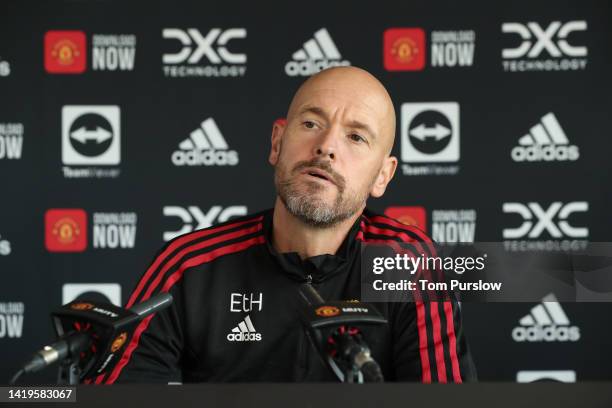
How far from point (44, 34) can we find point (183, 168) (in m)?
0.76

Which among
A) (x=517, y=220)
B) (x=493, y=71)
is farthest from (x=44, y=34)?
(x=517, y=220)

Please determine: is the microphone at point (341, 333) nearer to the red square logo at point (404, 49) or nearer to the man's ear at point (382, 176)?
the man's ear at point (382, 176)

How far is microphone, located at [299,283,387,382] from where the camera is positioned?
0.81m

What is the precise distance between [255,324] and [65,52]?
1.86 m

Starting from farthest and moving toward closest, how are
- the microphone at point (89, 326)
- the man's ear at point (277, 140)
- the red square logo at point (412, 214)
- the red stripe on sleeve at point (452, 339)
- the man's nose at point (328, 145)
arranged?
the red square logo at point (412, 214)
the man's ear at point (277, 140)
the man's nose at point (328, 145)
the red stripe on sleeve at point (452, 339)
the microphone at point (89, 326)

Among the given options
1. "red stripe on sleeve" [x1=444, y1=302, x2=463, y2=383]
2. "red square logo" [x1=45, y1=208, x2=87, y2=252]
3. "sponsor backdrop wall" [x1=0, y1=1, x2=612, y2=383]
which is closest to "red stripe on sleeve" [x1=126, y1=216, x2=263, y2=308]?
"red stripe on sleeve" [x1=444, y1=302, x2=463, y2=383]

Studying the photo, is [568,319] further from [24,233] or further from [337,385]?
[337,385]

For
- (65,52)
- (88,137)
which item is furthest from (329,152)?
(65,52)

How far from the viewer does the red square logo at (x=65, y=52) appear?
9.54 feet

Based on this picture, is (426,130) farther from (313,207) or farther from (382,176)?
(313,207)

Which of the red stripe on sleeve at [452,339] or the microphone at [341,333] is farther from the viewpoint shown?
the red stripe on sleeve at [452,339]

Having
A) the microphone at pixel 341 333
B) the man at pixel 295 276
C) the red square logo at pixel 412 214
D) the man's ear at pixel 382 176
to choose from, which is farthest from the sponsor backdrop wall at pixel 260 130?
the microphone at pixel 341 333

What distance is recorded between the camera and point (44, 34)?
2.92m

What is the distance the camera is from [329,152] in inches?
59.4
